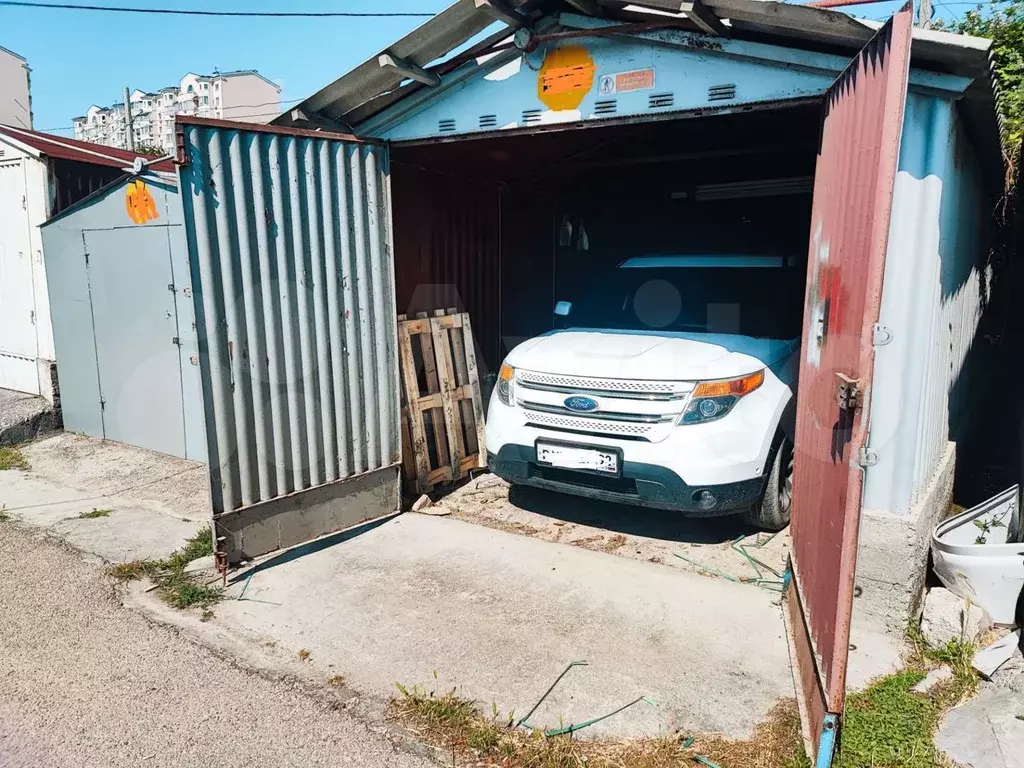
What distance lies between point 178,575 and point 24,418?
15.4 ft

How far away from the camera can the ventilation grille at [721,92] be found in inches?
144

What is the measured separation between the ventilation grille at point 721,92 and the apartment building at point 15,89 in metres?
26.4

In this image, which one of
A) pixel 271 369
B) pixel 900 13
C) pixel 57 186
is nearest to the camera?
pixel 900 13

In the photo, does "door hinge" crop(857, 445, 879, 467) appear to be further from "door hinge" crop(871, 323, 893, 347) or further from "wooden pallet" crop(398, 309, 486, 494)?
"wooden pallet" crop(398, 309, 486, 494)

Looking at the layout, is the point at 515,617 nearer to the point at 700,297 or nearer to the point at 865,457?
the point at 865,457

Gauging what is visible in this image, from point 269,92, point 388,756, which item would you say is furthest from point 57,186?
point 269,92

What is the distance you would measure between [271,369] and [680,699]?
297cm

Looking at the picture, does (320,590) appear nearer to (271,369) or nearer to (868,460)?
(271,369)

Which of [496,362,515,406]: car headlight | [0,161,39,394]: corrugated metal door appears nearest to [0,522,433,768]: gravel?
[496,362,515,406]: car headlight

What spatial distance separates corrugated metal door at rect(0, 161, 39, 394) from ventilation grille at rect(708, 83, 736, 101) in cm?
765

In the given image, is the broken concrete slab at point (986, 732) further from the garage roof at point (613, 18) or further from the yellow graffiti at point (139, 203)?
the yellow graffiti at point (139, 203)

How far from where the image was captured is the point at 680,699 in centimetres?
283

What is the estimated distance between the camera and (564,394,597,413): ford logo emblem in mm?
4152

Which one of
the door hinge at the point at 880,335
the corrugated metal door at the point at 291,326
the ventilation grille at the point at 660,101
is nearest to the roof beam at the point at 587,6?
the ventilation grille at the point at 660,101
